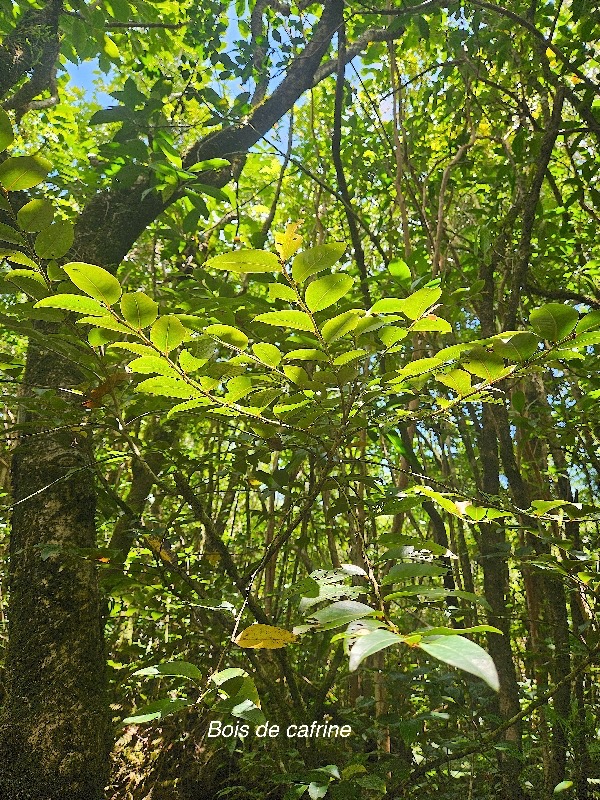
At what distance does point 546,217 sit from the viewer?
95.1 inches

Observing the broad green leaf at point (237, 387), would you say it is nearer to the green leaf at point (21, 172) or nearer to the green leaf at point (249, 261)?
the green leaf at point (249, 261)

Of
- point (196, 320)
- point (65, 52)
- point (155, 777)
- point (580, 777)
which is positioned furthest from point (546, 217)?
point (155, 777)

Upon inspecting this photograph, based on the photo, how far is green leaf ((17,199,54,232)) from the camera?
1.98ft

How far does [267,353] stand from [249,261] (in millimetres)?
102

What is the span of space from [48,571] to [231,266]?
1057 millimetres

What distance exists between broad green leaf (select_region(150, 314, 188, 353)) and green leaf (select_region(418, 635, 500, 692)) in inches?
14.0

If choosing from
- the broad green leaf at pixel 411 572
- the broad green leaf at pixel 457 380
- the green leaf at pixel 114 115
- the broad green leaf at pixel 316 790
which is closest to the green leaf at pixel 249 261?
the broad green leaf at pixel 457 380

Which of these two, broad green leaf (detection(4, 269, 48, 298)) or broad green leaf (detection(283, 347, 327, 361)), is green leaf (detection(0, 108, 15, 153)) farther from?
broad green leaf (detection(283, 347, 327, 361))

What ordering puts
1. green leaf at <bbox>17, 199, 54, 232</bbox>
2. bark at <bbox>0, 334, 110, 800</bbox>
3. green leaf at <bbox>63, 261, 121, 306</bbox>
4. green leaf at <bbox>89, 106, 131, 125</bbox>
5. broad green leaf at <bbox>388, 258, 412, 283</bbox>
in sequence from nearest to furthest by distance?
1. green leaf at <bbox>63, 261, 121, 306</bbox>
2. green leaf at <bbox>17, 199, 54, 232</bbox>
3. broad green leaf at <bbox>388, 258, 412, 283</bbox>
4. bark at <bbox>0, 334, 110, 800</bbox>
5. green leaf at <bbox>89, 106, 131, 125</bbox>

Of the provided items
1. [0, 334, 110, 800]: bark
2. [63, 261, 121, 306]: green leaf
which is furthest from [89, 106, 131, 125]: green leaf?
[63, 261, 121, 306]: green leaf

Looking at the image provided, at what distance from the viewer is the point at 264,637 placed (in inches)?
21.4

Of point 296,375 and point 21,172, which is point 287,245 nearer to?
point 296,375

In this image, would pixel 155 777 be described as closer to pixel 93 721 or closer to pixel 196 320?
pixel 93 721

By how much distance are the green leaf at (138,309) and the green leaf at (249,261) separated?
0.07m
